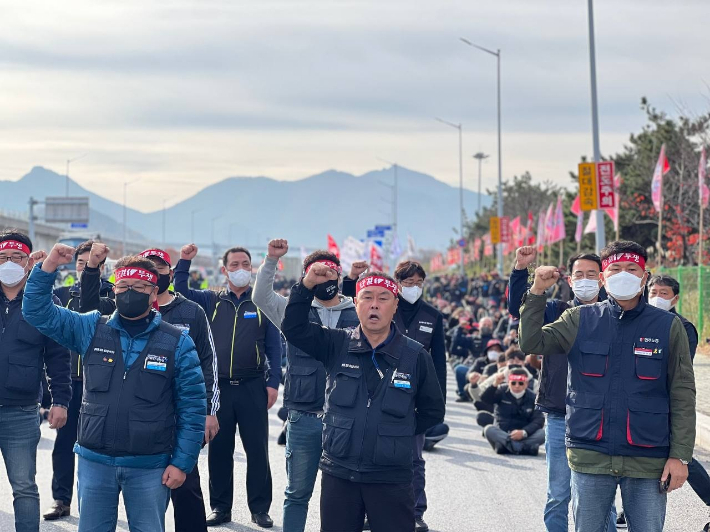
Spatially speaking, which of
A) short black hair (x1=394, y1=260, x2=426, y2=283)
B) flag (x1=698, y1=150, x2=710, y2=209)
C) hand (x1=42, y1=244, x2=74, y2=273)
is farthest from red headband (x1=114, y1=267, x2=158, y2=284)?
flag (x1=698, y1=150, x2=710, y2=209)

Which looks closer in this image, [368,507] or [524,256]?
[368,507]

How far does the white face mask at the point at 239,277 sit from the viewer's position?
8.57m

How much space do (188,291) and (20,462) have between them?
7.93 ft

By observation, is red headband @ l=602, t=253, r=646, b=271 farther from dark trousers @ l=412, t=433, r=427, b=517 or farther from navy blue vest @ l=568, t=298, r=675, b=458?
dark trousers @ l=412, t=433, r=427, b=517

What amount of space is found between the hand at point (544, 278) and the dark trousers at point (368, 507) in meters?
1.19

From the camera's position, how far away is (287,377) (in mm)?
7625

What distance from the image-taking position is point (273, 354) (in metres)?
8.92

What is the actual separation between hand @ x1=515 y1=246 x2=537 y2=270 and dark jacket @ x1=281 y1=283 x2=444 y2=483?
2.75 feet

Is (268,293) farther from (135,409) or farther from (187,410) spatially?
(135,409)

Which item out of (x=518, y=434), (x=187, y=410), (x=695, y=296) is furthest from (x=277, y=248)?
(x=695, y=296)

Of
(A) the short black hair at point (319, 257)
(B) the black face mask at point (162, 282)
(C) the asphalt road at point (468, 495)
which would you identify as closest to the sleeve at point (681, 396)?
(A) the short black hair at point (319, 257)

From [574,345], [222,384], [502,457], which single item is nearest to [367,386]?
[574,345]

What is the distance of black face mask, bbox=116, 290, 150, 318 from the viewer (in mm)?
5734

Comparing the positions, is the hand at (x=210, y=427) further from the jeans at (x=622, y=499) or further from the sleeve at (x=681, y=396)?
the sleeve at (x=681, y=396)
